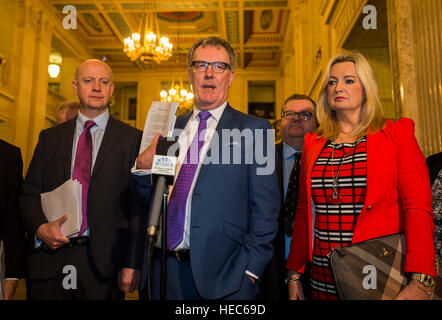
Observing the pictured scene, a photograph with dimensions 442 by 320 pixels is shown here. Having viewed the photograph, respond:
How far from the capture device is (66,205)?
1806 mm

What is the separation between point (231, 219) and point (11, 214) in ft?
3.92

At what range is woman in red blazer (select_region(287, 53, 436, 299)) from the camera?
54.7 inches

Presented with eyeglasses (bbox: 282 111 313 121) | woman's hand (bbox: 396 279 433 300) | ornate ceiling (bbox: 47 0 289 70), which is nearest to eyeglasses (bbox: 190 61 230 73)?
eyeglasses (bbox: 282 111 313 121)

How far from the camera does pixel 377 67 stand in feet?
16.8

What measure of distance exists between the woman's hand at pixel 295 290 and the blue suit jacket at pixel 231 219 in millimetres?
300

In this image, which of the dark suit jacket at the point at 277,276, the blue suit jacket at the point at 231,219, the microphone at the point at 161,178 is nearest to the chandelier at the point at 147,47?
the dark suit jacket at the point at 277,276

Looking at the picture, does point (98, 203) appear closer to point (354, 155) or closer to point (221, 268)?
point (221, 268)

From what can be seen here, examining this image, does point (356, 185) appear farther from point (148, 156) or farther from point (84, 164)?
point (84, 164)

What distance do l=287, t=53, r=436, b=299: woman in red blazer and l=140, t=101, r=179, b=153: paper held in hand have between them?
2.47 feet

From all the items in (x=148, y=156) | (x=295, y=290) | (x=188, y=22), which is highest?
(x=188, y=22)

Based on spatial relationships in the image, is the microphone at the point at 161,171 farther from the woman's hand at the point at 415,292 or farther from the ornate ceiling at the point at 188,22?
the ornate ceiling at the point at 188,22

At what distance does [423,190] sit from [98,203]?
1466 mm

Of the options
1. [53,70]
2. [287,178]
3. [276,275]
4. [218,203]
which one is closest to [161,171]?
[218,203]

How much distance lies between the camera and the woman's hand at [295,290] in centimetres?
171
